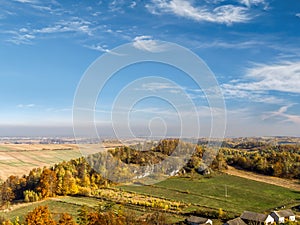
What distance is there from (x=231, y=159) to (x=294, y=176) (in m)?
14.8

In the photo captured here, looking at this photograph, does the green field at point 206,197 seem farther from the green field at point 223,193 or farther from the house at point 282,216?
the house at point 282,216

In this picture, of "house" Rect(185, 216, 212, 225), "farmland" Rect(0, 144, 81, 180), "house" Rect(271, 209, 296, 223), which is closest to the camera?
"house" Rect(185, 216, 212, 225)

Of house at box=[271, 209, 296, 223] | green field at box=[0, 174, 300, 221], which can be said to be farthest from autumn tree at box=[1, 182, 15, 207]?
house at box=[271, 209, 296, 223]

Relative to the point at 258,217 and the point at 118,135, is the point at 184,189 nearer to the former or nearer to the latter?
the point at 258,217

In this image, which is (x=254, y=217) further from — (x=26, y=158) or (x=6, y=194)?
(x=26, y=158)

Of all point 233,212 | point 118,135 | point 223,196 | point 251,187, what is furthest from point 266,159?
point 118,135

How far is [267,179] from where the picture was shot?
207ft

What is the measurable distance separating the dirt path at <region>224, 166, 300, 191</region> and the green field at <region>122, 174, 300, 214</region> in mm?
2910

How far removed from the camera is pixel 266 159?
73.7 metres

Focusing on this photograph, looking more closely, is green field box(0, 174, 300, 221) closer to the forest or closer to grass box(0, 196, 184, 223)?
grass box(0, 196, 184, 223)

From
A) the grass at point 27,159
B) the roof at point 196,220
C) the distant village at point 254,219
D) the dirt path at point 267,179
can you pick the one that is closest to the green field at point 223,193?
the dirt path at point 267,179

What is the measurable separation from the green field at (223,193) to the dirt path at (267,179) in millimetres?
2910

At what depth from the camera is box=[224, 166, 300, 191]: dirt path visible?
195 feet

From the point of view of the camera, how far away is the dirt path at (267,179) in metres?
59.3
